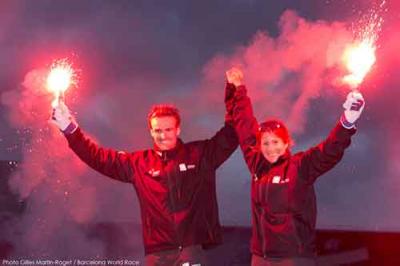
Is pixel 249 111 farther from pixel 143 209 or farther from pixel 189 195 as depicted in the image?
pixel 143 209

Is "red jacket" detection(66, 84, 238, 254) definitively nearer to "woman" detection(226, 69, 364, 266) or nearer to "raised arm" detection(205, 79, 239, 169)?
"raised arm" detection(205, 79, 239, 169)

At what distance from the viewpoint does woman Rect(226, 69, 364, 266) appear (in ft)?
15.5

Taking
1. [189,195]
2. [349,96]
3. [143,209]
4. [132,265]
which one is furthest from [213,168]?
[132,265]

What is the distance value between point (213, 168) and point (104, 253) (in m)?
6.19

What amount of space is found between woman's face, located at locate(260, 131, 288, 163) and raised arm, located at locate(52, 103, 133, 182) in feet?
4.48

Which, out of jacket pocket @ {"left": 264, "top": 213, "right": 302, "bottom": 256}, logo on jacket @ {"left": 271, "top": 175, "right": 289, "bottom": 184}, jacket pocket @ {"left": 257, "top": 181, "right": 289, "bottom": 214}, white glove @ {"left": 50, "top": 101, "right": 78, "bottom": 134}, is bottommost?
jacket pocket @ {"left": 264, "top": 213, "right": 302, "bottom": 256}

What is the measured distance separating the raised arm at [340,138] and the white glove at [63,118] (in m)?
2.34

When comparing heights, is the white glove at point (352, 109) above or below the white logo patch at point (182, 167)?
above

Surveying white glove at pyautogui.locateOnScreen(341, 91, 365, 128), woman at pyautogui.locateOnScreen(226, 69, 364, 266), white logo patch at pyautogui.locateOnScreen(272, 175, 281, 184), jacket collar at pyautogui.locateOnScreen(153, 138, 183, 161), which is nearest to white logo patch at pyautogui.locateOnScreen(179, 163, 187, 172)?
jacket collar at pyautogui.locateOnScreen(153, 138, 183, 161)

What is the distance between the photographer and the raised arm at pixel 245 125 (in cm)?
529

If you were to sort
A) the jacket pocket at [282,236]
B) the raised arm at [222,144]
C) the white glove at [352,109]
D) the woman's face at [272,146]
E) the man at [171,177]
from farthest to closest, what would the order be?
the raised arm at [222,144] < the man at [171,177] < the woman's face at [272,146] < the jacket pocket at [282,236] < the white glove at [352,109]

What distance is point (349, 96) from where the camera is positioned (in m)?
4.77

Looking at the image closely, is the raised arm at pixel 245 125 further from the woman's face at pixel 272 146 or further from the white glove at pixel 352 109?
the white glove at pixel 352 109

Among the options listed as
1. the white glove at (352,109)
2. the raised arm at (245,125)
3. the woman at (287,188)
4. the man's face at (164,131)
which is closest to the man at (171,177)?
the man's face at (164,131)
